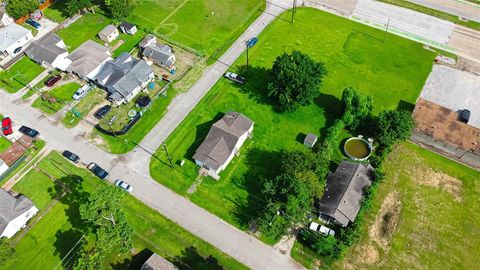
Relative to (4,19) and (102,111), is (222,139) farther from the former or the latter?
(4,19)

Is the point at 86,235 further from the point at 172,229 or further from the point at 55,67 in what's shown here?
the point at 55,67

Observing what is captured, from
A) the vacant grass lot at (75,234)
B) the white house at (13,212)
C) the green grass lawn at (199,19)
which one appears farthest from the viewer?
the green grass lawn at (199,19)

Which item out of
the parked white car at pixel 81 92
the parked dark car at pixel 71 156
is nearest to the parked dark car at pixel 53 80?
the parked white car at pixel 81 92

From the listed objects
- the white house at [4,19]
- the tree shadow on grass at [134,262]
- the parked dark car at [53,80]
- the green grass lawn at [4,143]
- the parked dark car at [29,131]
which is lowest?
the tree shadow on grass at [134,262]

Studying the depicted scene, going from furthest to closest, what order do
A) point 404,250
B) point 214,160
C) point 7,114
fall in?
point 7,114, point 214,160, point 404,250

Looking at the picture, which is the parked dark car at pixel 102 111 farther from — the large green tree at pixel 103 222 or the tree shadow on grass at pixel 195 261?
the tree shadow on grass at pixel 195 261

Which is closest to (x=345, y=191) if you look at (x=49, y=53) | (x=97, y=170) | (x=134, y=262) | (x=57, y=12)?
(x=134, y=262)

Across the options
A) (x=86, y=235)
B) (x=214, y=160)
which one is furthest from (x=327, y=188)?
(x=86, y=235)
